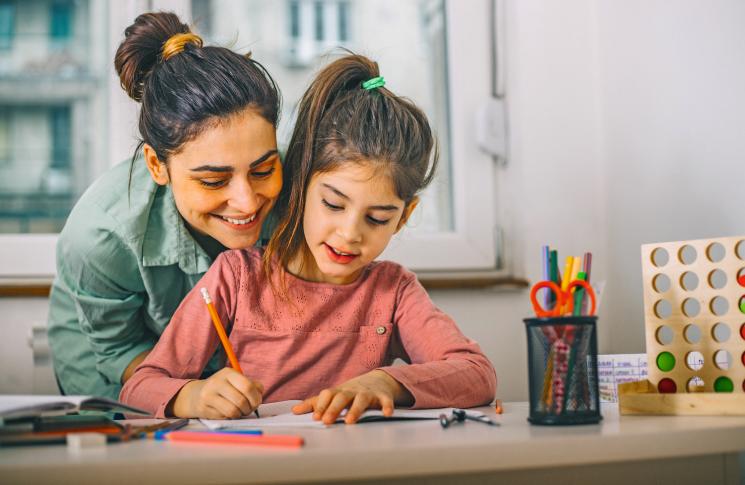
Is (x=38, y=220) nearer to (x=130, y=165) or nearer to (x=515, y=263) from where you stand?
(x=130, y=165)

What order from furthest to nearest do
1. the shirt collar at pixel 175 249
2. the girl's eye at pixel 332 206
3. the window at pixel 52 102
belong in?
the window at pixel 52 102 < the shirt collar at pixel 175 249 < the girl's eye at pixel 332 206

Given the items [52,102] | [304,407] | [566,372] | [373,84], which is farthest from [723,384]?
[52,102]

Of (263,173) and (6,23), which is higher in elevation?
(6,23)

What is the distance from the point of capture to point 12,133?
1.67 meters

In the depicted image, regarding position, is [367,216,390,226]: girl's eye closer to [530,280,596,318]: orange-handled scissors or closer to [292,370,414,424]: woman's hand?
[292,370,414,424]: woman's hand

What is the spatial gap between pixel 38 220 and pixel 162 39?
0.68 m

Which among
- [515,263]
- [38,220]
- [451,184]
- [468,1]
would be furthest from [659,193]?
[38,220]

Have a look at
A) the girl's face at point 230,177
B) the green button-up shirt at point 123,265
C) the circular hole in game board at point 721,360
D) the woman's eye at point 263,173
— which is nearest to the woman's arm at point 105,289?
the green button-up shirt at point 123,265

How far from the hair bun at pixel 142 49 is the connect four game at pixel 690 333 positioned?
746mm

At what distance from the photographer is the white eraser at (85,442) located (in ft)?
2.07

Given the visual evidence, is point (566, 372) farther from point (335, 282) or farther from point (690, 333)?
point (335, 282)

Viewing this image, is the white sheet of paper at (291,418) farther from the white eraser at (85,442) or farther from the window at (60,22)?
the window at (60,22)

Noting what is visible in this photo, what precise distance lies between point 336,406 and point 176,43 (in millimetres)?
625

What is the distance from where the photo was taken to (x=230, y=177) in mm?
1107
